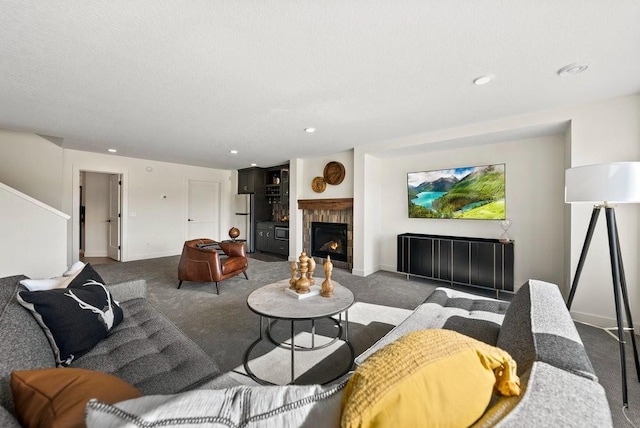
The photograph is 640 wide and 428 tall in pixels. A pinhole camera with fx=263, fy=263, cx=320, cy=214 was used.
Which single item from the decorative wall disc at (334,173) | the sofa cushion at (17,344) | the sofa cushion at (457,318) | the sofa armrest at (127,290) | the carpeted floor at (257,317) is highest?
the decorative wall disc at (334,173)

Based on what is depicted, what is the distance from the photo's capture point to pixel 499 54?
6.10 feet

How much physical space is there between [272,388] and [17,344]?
1070mm

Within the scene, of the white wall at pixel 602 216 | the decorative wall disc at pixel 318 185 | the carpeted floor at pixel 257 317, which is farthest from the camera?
the decorative wall disc at pixel 318 185

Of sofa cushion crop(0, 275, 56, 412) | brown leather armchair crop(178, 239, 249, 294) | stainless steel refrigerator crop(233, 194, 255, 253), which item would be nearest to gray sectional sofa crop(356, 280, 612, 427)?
sofa cushion crop(0, 275, 56, 412)

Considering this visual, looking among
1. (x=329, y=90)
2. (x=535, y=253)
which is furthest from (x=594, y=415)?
(x=535, y=253)

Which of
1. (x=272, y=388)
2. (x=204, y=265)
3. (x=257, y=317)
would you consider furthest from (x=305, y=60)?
(x=204, y=265)

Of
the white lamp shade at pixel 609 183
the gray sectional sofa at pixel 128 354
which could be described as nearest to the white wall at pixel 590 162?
the white lamp shade at pixel 609 183

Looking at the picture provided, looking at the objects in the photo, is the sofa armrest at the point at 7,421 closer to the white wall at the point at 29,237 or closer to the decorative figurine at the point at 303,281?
the decorative figurine at the point at 303,281

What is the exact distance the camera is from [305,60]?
6.36 ft

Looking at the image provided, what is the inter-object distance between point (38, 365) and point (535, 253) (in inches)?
184

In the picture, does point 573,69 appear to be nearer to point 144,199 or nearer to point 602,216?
point 602,216

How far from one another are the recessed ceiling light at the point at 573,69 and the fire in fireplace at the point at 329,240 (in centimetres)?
362

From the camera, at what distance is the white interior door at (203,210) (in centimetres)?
688

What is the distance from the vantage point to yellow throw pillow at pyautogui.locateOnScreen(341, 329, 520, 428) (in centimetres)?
58
